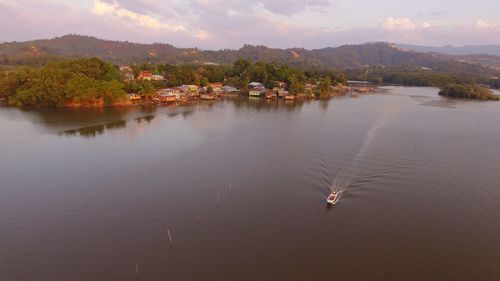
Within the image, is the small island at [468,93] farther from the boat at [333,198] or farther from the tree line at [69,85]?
the boat at [333,198]

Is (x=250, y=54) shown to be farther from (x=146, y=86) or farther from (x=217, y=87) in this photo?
(x=146, y=86)

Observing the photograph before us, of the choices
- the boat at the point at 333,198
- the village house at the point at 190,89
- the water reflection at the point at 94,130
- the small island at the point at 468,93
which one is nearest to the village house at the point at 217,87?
the village house at the point at 190,89

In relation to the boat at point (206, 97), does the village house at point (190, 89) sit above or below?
above

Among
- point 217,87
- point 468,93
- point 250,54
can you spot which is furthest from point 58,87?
point 250,54

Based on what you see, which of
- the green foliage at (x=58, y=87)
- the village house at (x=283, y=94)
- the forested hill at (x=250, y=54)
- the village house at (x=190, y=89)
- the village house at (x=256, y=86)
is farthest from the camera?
the forested hill at (x=250, y=54)

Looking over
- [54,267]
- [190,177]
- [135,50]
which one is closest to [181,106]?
[190,177]

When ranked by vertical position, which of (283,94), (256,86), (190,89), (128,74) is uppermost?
(128,74)

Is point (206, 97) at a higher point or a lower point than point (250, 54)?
lower

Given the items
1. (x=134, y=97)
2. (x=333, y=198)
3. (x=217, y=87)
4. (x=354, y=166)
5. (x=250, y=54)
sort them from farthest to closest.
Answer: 1. (x=250, y=54)
2. (x=217, y=87)
3. (x=134, y=97)
4. (x=354, y=166)
5. (x=333, y=198)

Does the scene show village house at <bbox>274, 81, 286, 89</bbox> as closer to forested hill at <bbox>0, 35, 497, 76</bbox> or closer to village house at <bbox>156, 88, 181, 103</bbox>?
village house at <bbox>156, 88, 181, 103</bbox>
